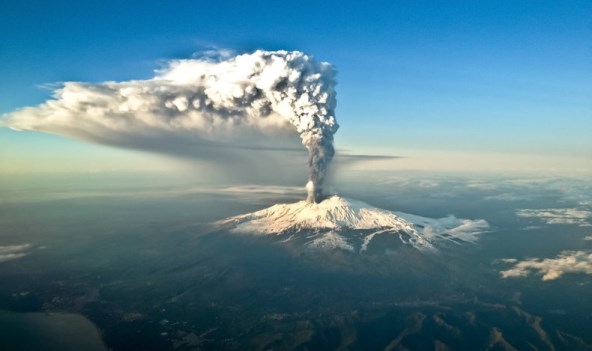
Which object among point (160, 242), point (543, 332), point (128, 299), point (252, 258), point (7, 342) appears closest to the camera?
point (7, 342)

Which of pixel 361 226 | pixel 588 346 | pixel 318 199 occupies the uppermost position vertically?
pixel 318 199

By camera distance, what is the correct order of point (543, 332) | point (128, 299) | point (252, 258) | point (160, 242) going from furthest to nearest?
1. point (160, 242)
2. point (252, 258)
3. point (128, 299)
4. point (543, 332)

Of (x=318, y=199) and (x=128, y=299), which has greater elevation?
(x=318, y=199)

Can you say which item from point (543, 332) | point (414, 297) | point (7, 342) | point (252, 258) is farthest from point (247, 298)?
point (543, 332)

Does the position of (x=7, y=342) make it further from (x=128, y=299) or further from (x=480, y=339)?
(x=480, y=339)

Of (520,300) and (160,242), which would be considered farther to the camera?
(160,242)

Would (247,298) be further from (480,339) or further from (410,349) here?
(480,339)
